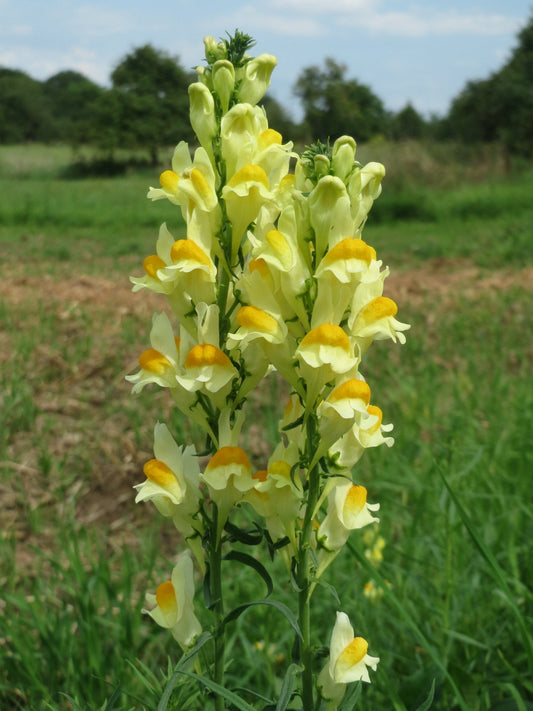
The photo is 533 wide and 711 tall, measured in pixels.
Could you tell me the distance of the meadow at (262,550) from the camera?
1.63 m

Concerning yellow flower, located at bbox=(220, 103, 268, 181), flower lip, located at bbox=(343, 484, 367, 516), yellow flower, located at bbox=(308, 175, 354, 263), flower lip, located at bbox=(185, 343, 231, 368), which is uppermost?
yellow flower, located at bbox=(220, 103, 268, 181)

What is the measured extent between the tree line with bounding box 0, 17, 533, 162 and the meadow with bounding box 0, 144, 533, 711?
32.4 feet

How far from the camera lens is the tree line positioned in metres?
22.5

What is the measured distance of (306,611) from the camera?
0.96m

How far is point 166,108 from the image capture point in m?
22.4

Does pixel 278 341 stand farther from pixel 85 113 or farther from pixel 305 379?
pixel 85 113

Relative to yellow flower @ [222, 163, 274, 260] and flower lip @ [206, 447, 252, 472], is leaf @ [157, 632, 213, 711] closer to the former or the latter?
flower lip @ [206, 447, 252, 472]

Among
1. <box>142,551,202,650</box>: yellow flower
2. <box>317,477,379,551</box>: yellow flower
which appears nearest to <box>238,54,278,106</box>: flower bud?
<box>317,477,379,551</box>: yellow flower

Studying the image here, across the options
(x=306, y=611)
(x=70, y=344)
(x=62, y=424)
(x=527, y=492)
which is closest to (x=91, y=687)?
(x=306, y=611)

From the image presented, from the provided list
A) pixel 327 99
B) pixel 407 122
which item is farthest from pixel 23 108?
pixel 407 122

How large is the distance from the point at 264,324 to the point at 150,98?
24.0 metres

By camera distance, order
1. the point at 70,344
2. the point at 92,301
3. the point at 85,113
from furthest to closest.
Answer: the point at 85,113, the point at 92,301, the point at 70,344

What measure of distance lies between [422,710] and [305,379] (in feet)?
1.56

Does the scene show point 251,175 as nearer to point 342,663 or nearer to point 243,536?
point 243,536
